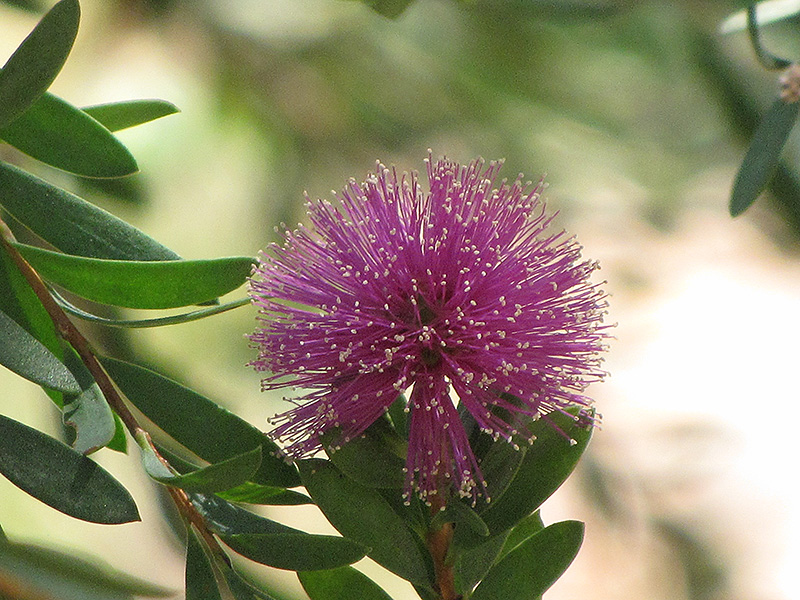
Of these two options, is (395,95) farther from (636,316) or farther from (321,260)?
(321,260)

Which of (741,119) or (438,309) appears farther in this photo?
(741,119)

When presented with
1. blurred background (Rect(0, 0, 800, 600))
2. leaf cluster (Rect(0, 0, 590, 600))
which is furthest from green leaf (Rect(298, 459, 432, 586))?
blurred background (Rect(0, 0, 800, 600))

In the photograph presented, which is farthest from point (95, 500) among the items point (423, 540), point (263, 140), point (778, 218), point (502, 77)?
point (778, 218)

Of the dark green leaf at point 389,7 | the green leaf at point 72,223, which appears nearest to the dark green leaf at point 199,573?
the green leaf at point 72,223

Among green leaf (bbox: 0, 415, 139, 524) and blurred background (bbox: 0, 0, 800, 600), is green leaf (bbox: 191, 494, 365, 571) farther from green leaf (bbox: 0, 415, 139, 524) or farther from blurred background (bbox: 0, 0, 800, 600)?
blurred background (bbox: 0, 0, 800, 600)

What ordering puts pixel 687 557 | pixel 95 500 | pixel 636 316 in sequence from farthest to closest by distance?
pixel 636 316
pixel 687 557
pixel 95 500

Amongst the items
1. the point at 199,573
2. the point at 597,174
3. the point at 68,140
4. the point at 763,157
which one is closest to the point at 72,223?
the point at 68,140

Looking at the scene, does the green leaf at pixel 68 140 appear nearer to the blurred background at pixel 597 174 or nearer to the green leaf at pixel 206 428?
the green leaf at pixel 206 428
